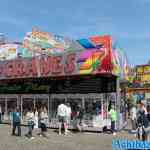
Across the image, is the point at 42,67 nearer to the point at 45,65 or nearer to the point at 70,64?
the point at 45,65

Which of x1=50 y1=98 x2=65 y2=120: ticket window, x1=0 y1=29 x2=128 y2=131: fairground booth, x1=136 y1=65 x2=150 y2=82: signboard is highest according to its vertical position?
x1=136 y1=65 x2=150 y2=82: signboard

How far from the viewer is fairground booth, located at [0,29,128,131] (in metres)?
22.5

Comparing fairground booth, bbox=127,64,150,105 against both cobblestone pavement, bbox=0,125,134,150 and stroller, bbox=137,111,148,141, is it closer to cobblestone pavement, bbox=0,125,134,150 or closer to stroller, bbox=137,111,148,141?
cobblestone pavement, bbox=0,125,134,150

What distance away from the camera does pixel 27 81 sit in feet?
88.8

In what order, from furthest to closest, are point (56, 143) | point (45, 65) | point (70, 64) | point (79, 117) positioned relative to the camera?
point (45, 65)
point (70, 64)
point (79, 117)
point (56, 143)

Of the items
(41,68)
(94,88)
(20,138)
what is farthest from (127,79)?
(20,138)

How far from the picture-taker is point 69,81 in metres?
24.6

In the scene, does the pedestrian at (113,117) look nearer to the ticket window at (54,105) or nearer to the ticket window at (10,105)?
the ticket window at (54,105)

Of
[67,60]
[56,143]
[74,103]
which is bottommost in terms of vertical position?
[56,143]

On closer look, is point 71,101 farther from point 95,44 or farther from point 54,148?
point 54,148

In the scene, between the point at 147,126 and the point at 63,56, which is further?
the point at 63,56

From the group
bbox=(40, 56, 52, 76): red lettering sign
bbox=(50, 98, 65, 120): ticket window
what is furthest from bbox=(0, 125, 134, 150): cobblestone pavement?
bbox=(40, 56, 52, 76): red lettering sign

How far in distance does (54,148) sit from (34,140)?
9.52 ft

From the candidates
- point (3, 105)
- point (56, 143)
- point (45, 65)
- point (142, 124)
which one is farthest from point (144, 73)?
point (142, 124)
